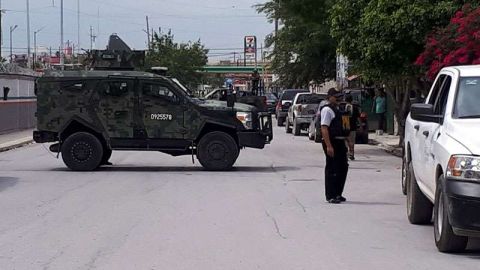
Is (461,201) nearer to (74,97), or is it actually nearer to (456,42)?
(456,42)

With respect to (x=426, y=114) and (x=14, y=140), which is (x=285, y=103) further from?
(x=426, y=114)

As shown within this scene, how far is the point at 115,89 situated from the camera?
17.8 meters

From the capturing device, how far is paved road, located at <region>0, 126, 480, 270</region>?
834 centimetres

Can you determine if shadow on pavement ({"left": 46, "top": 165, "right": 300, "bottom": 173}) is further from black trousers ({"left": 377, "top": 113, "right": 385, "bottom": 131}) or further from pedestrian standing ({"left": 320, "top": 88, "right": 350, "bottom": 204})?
black trousers ({"left": 377, "top": 113, "right": 385, "bottom": 131})

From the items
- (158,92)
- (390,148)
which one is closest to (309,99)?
(390,148)

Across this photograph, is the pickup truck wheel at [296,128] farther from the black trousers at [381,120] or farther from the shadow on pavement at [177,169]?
the shadow on pavement at [177,169]

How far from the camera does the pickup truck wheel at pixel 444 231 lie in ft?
27.0

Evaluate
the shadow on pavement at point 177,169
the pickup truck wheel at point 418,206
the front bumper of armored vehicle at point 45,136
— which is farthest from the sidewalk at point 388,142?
the pickup truck wheel at point 418,206

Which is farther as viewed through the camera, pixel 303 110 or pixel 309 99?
pixel 309 99

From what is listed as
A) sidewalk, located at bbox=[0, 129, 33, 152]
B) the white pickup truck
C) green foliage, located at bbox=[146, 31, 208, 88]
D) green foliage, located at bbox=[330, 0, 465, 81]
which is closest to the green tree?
green foliage, located at bbox=[330, 0, 465, 81]

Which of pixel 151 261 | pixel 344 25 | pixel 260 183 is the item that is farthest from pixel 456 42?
pixel 151 261

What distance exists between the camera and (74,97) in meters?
17.8

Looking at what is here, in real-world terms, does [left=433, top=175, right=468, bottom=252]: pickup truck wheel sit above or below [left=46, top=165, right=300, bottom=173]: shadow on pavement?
above

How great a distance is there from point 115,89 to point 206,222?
25.3 feet
